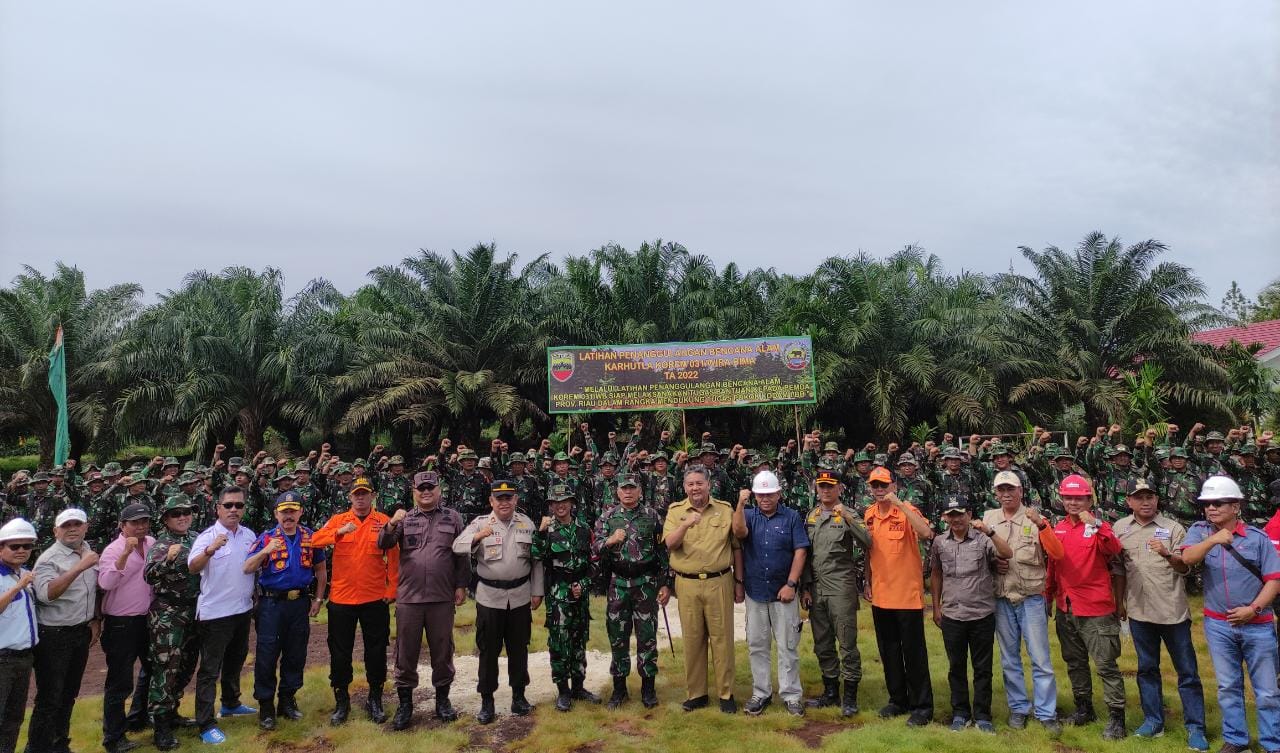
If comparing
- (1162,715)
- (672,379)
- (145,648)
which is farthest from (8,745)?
(672,379)

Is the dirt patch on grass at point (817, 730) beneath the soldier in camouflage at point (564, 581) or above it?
beneath

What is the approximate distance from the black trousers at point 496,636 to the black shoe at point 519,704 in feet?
0.77

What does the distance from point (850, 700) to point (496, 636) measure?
282cm

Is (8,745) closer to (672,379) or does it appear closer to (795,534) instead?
(795,534)

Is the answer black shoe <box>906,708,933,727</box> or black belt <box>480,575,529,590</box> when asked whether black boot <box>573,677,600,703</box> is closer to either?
black belt <box>480,575,529,590</box>

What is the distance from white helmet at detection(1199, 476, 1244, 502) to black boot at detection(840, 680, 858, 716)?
2802 millimetres

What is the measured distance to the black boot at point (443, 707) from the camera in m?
6.48

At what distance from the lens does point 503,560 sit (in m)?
6.40

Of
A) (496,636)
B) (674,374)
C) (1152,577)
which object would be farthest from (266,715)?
(674,374)

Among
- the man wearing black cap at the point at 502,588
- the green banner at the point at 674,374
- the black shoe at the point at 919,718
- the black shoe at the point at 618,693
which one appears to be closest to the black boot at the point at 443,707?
the man wearing black cap at the point at 502,588

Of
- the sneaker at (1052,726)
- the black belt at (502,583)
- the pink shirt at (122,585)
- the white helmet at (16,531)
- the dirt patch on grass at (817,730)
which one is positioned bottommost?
the dirt patch on grass at (817,730)

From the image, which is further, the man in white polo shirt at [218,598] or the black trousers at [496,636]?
the black trousers at [496,636]

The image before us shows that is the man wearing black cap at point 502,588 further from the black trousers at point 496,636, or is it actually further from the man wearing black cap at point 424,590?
the man wearing black cap at point 424,590

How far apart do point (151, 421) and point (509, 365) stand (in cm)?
920
